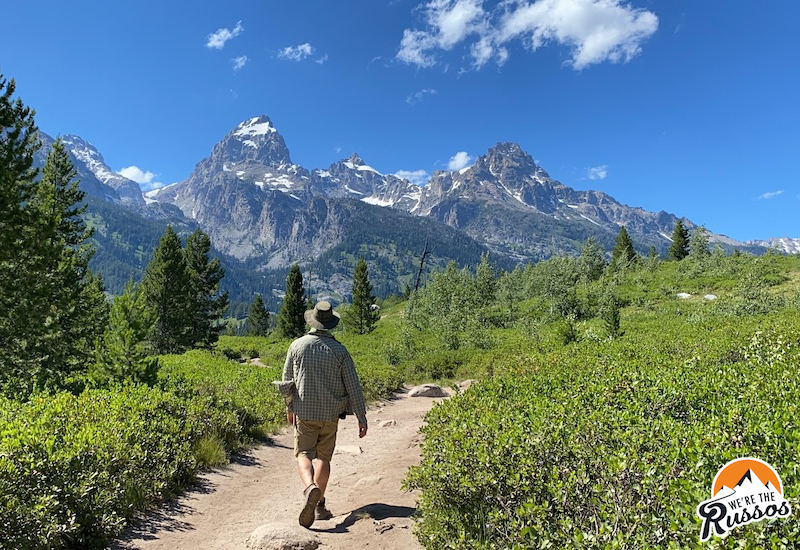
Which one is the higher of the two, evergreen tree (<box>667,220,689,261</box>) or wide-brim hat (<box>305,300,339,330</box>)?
evergreen tree (<box>667,220,689,261</box>)

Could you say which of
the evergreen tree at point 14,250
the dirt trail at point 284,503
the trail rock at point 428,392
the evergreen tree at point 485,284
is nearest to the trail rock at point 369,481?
the dirt trail at point 284,503

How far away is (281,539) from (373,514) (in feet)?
5.28

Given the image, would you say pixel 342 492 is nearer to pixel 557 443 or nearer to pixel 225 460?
pixel 225 460

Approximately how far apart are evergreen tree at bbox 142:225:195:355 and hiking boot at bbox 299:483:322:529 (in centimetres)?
4534

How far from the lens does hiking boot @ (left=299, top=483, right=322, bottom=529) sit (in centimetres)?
653

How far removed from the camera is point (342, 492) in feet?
28.3

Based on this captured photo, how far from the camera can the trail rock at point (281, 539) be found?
577cm

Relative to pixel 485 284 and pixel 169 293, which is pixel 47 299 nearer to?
pixel 169 293

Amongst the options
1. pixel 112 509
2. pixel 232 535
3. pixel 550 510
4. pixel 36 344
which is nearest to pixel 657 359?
pixel 550 510

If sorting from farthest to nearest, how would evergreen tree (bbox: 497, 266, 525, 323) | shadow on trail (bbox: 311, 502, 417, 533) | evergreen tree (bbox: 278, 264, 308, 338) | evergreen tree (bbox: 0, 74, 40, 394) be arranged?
evergreen tree (bbox: 278, 264, 308, 338) → evergreen tree (bbox: 497, 266, 525, 323) → evergreen tree (bbox: 0, 74, 40, 394) → shadow on trail (bbox: 311, 502, 417, 533)

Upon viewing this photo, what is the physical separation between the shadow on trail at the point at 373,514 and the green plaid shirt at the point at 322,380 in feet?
4.37

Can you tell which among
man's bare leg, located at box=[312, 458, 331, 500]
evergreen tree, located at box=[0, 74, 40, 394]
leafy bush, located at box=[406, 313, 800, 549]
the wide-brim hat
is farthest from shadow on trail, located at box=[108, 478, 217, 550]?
evergreen tree, located at box=[0, 74, 40, 394]

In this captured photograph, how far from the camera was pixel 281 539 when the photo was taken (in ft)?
19.2

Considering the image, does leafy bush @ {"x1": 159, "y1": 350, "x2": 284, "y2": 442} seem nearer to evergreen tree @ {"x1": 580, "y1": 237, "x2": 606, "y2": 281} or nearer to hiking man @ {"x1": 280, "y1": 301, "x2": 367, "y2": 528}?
hiking man @ {"x1": 280, "y1": 301, "x2": 367, "y2": 528}
